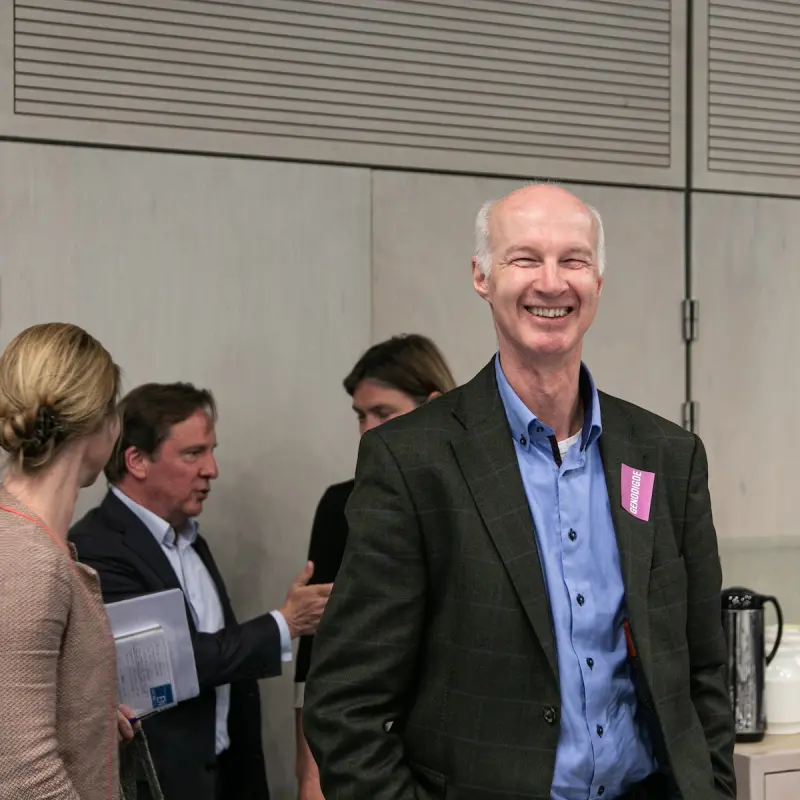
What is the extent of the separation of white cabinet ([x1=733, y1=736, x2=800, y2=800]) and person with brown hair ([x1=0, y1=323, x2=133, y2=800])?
1.38 meters

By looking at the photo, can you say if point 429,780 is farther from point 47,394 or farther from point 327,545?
point 327,545

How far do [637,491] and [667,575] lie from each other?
12 centimetres

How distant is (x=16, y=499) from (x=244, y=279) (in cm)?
146

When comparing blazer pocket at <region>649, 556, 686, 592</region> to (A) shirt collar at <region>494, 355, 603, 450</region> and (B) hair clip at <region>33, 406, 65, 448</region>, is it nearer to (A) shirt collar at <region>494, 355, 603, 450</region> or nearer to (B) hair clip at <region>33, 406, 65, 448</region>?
(A) shirt collar at <region>494, 355, 603, 450</region>

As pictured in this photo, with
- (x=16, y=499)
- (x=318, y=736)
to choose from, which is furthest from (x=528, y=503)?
(x=16, y=499)

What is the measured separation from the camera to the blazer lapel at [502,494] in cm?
155

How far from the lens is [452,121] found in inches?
135

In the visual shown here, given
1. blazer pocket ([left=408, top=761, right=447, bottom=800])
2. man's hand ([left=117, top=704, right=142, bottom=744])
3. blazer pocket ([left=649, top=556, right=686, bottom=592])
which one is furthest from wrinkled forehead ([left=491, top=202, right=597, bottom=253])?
man's hand ([left=117, top=704, right=142, bottom=744])

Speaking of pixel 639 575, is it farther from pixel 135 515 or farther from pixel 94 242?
pixel 94 242

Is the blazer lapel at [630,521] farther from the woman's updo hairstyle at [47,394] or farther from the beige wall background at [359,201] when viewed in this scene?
the beige wall background at [359,201]

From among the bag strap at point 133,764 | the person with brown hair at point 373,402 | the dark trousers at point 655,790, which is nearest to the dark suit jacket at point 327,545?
the person with brown hair at point 373,402

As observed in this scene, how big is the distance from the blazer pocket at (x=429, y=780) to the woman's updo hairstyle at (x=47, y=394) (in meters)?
Result: 0.74

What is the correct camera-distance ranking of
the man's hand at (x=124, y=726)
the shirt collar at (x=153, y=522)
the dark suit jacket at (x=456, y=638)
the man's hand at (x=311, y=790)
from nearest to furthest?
the dark suit jacket at (x=456, y=638)
the man's hand at (x=124, y=726)
the man's hand at (x=311, y=790)
the shirt collar at (x=153, y=522)

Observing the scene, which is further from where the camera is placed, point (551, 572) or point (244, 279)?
point (244, 279)
